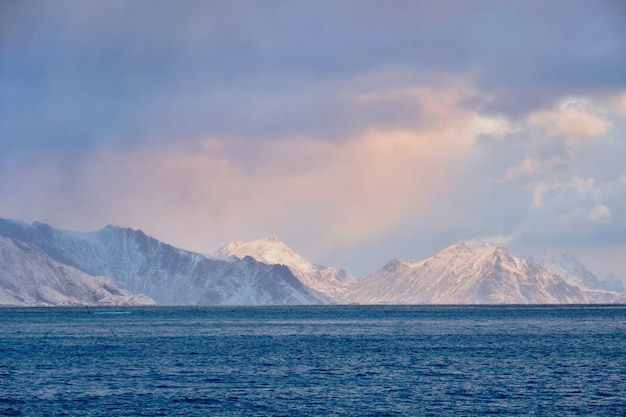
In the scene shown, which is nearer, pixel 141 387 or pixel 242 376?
pixel 141 387

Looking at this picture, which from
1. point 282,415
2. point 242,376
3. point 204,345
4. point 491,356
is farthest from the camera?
point 204,345

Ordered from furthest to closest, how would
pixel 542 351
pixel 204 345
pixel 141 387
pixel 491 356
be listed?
pixel 204 345, pixel 542 351, pixel 491 356, pixel 141 387

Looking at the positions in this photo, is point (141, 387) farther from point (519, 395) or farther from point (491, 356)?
point (491, 356)

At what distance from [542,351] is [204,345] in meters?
57.5

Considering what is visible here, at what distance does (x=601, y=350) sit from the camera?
14262cm

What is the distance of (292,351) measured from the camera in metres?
144

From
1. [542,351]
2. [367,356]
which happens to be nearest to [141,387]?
[367,356]

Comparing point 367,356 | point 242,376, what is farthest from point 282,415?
point 367,356

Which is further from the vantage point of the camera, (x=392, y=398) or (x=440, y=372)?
(x=440, y=372)

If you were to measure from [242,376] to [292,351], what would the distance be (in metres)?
38.9

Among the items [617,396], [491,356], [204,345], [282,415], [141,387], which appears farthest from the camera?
[204,345]

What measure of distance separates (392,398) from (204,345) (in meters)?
78.8

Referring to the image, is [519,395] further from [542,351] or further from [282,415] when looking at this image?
[542,351]

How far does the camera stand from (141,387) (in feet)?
314
